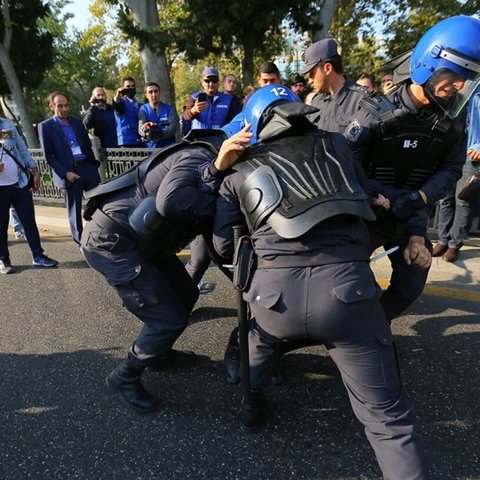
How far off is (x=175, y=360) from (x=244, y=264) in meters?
1.32

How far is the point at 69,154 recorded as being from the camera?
16.7ft

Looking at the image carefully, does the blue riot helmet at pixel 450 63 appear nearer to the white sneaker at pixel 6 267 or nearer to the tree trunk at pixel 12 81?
the white sneaker at pixel 6 267

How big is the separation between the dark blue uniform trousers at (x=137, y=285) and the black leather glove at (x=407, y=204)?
51.7 inches

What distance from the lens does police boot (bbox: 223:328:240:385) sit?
263 centimetres

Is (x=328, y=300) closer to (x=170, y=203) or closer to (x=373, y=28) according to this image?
(x=170, y=203)

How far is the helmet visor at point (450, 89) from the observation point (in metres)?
1.98

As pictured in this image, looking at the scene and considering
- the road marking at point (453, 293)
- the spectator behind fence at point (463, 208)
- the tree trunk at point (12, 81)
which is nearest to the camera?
the road marking at point (453, 293)

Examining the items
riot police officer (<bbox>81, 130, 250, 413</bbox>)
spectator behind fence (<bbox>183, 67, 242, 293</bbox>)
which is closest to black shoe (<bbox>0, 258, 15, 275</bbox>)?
spectator behind fence (<bbox>183, 67, 242, 293</bbox>)

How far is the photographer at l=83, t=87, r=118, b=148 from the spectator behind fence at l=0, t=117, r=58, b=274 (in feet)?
4.95

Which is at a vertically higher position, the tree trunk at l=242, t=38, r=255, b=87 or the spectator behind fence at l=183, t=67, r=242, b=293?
the tree trunk at l=242, t=38, r=255, b=87

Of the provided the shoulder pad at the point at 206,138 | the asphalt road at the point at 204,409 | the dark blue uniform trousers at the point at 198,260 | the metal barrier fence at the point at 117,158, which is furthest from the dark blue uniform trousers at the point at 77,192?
the shoulder pad at the point at 206,138

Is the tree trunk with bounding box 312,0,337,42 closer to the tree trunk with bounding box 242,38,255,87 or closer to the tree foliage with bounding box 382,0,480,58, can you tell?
the tree trunk with bounding box 242,38,255,87

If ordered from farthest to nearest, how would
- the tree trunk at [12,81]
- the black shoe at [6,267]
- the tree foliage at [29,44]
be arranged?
the tree foliage at [29,44] → the tree trunk at [12,81] → the black shoe at [6,267]

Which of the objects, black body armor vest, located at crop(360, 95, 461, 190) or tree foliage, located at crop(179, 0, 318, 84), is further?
tree foliage, located at crop(179, 0, 318, 84)
